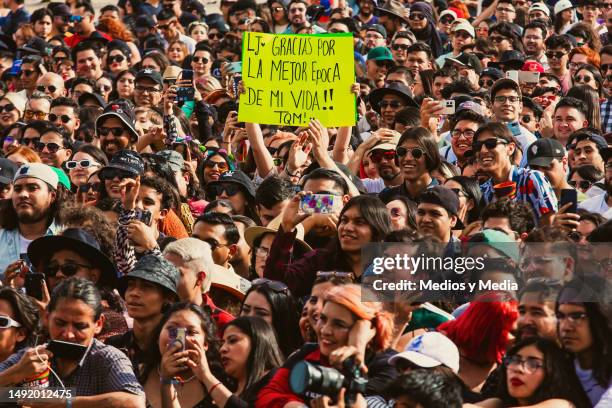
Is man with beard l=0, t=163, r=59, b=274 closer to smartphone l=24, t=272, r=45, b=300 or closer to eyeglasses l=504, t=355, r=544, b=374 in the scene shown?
smartphone l=24, t=272, r=45, b=300

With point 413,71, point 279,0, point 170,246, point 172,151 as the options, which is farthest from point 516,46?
point 170,246

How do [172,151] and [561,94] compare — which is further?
[561,94]

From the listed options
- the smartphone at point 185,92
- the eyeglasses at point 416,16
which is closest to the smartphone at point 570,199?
the smartphone at point 185,92

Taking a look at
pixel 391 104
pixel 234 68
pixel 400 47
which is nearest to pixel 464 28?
pixel 400 47

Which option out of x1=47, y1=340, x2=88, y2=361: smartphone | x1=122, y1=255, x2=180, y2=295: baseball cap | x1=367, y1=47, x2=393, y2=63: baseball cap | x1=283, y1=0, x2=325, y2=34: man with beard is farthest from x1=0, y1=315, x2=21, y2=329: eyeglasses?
x1=283, y1=0, x2=325, y2=34: man with beard

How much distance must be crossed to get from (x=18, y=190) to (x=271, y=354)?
10.4 feet

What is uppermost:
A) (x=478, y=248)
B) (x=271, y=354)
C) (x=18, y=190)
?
(x=18, y=190)

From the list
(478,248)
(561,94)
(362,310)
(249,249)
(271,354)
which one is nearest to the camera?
(362,310)

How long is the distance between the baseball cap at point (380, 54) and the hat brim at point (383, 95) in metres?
2.05

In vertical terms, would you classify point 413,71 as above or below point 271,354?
above

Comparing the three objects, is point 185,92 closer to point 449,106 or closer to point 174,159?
point 174,159

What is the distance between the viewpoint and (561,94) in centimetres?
1445

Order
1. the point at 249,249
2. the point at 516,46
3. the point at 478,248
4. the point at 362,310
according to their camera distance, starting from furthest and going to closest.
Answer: the point at 516,46, the point at 249,249, the point at 478,248, the point at 362,310

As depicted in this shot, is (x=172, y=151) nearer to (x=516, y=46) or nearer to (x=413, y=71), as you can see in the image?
(x=413, y=71)
